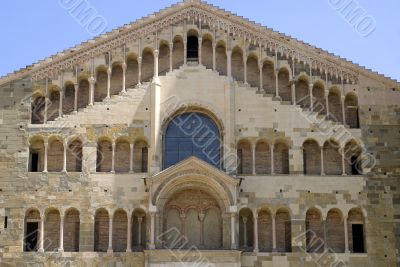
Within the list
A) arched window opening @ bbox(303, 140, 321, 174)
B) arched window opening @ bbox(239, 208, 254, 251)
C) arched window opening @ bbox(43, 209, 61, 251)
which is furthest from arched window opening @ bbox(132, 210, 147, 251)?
arched window opening @ bbox(303, 140, 321, 174)

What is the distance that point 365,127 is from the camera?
80.3 feet

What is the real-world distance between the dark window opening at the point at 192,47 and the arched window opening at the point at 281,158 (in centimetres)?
422

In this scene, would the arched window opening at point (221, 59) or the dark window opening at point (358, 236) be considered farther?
the arched window opening at point (221, 59)

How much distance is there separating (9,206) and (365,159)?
454 inches

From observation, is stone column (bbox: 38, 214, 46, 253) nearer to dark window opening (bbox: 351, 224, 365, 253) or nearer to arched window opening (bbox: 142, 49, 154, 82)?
arched window opening (bbox: 142, 49, 154, 82)

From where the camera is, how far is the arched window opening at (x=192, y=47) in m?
25.5

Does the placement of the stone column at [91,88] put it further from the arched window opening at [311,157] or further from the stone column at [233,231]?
the arched window opening at [311,157]

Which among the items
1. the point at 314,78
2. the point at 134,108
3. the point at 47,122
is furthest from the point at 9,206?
the point at 314,78

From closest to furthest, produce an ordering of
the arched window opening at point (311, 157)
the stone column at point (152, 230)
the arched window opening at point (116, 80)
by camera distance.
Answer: the stone column at point (152, 230)
the arched window opening at point (311, 157)
the arched window opening at point (116, 80)

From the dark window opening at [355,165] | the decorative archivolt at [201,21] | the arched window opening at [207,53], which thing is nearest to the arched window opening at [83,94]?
the decorative archivolt at [201,21]

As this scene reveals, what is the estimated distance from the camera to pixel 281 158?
24.3m

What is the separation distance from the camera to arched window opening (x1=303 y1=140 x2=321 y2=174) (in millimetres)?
24203

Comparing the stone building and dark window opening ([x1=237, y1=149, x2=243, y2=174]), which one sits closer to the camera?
the stone building

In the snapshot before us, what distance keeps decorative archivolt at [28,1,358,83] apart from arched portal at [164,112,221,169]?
10.7 feet
